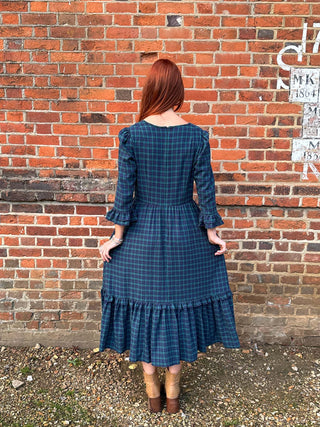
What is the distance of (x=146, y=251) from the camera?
235 cm

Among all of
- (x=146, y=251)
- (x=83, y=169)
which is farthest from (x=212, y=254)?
(x=83, y=169)

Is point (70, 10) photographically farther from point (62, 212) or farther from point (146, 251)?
point (146, 251)

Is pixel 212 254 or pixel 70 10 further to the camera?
pixel 70 10

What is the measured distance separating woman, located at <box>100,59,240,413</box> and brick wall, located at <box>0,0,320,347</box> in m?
0.80

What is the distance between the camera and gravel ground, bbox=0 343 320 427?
2641mm

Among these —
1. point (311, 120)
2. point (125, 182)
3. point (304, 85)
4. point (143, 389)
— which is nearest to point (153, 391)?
point (143, 389)

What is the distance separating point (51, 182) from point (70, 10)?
1.26 metres

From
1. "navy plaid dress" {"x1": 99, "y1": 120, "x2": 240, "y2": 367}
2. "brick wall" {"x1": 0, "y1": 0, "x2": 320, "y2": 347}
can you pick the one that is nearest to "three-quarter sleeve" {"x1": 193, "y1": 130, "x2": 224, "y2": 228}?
"navy plaid dress" {"x1": 99, "y1": 120, "x2": 240, "y2": 367}

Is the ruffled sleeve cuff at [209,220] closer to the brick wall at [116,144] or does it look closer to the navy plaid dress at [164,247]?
the navy plaid dress at [164,247]

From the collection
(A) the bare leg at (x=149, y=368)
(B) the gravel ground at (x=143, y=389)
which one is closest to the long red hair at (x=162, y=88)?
(A) the bare leg at (x=149, y=368)

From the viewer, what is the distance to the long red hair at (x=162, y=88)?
2.22 metres

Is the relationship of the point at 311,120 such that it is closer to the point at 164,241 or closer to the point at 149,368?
the point at 164,241

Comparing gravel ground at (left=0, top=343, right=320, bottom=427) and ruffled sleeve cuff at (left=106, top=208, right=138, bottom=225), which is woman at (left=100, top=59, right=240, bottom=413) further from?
gravel ground at (left=0, top=343, right=320, bottom=427)

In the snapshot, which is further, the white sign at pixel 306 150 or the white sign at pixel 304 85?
the white sign at pixel 306 150
